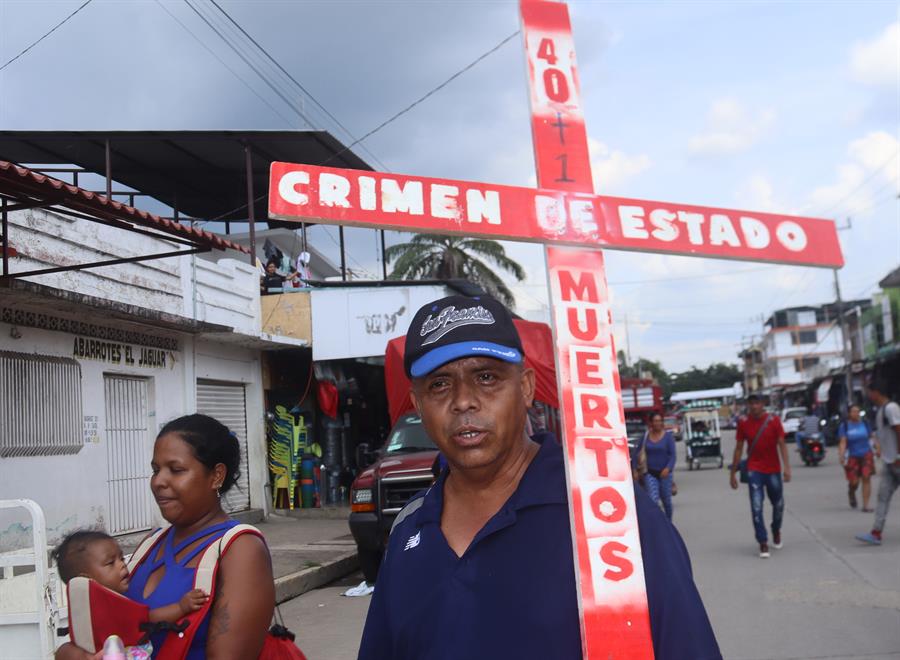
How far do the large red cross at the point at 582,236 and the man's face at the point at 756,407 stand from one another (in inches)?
370

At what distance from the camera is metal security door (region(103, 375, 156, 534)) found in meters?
13.3

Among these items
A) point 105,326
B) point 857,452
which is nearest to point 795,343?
point 857,452

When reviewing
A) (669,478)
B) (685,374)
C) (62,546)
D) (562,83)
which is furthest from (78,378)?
(685,374)

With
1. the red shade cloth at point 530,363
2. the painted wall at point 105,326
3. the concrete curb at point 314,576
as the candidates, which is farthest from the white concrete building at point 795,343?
the concrete curb at point 314,576

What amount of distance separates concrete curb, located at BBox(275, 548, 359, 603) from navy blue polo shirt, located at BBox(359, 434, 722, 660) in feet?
24.1

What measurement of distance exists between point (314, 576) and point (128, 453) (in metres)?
4.88

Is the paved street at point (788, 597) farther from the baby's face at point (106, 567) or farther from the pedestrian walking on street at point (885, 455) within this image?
the baby's face at point (106, 567)

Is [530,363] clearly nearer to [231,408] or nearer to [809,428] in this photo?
[231,408]

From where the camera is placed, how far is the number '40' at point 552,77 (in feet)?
5.95

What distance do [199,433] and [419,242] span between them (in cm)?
2641

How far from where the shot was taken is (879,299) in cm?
4247

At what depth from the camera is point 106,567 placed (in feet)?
9.22

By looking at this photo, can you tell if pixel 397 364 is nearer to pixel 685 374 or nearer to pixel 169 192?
pixel 169 192

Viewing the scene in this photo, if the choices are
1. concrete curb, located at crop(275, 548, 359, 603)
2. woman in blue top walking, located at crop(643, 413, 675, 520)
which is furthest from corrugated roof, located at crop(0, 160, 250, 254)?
woman in blue top walking, located at crop(643, 413, 675, 520)
